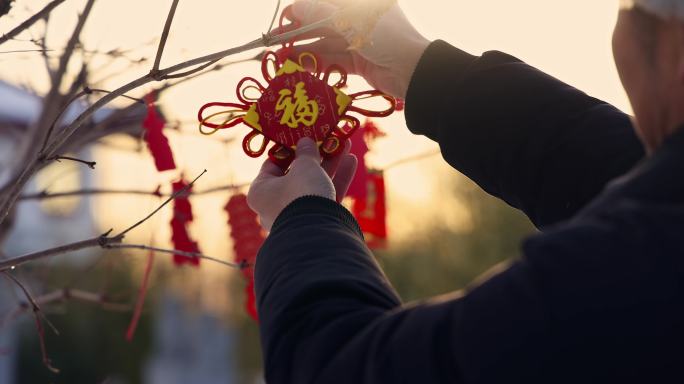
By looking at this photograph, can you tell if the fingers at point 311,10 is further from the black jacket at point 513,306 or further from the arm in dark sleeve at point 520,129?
the black jacket at point 513,306

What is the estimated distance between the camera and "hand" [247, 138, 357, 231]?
37.4 inches

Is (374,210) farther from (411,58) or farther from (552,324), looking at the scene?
(552,324)

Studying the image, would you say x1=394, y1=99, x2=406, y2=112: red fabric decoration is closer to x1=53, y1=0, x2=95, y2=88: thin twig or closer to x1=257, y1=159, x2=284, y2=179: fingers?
x1=257, y1=159, x2=284, y2=179: fingers

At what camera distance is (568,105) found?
3.75 ft

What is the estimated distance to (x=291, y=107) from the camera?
124cm

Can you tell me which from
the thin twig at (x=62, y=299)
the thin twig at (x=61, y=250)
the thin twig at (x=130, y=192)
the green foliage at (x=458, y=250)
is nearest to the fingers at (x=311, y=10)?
the thin twig at (x=61, y=250)

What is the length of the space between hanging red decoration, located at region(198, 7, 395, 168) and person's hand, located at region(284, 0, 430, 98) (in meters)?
0.02

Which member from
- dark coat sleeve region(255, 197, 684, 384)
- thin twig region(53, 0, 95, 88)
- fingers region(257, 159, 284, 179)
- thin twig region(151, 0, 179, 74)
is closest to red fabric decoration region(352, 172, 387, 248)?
thin twig region(53, 0, 95, 88)

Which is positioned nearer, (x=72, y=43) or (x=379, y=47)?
(x=379, y=47)

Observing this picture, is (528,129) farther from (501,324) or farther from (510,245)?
(510,245)

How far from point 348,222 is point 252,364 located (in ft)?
44.5

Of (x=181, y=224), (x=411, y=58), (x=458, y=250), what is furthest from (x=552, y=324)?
(x=458, y=250)

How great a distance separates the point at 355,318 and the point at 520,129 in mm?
477

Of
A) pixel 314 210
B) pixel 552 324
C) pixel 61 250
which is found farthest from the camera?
pixel 61 250
